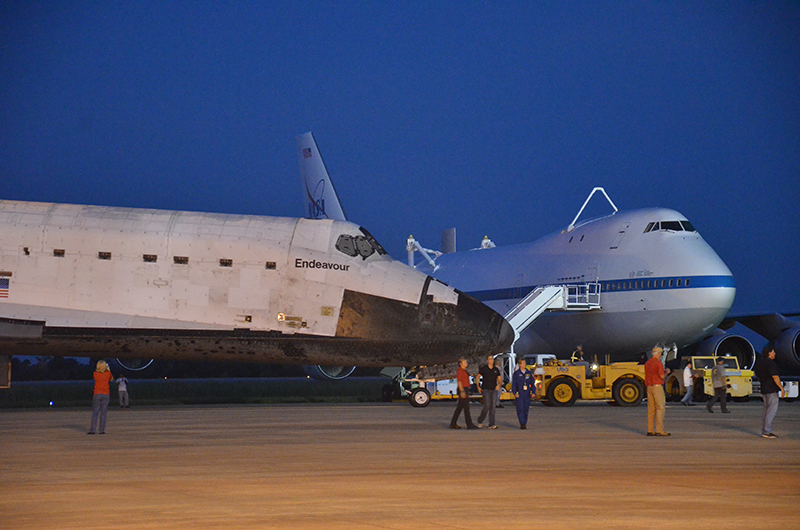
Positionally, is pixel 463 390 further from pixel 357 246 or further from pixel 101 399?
pixel 101 399

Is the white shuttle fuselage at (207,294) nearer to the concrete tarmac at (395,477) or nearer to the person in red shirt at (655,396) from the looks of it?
the concrete tarmac at (395,477)

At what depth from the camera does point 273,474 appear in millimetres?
10977

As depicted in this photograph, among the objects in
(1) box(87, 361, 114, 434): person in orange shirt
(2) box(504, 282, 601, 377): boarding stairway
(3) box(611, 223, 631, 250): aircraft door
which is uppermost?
(3) box(611, 223, 631, 250): aircraft door

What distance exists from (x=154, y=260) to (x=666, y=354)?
21.5 meters

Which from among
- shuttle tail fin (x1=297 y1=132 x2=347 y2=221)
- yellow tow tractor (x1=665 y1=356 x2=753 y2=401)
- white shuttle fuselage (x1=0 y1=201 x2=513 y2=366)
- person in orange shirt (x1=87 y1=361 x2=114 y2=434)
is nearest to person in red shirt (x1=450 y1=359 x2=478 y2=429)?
white shuttle fuselage (x1=0 y1=201 x2=513 y2=366)

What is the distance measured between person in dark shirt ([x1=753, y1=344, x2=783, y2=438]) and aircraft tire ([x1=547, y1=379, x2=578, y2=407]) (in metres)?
10.3

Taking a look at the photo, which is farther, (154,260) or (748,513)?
(154,260)

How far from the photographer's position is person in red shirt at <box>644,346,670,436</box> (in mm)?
17188

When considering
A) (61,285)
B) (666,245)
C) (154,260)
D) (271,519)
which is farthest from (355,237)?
(666,245)

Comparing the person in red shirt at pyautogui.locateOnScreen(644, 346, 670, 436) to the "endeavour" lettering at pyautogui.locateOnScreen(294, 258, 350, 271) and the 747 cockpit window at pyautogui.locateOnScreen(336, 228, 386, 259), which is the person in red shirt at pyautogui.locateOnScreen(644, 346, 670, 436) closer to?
the 747 cockpit window at pyautogui.locateOnScreen(336, 228, 386, 259)

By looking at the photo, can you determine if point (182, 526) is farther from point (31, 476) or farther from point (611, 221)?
point (611, 221)

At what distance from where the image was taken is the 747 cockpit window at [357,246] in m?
18.2

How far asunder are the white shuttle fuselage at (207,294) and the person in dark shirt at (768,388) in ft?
16.8

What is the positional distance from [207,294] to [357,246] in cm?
295
